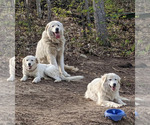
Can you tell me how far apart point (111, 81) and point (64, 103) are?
1.18 m

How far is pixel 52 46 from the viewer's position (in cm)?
820

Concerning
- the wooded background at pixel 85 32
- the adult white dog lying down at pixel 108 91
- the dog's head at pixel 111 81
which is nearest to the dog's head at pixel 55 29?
the wooded background at pixel 85 32

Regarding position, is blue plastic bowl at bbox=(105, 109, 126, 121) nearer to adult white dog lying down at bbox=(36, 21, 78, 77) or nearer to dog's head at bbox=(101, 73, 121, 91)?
dog's head at bbox=(101, 73, 121, 91)

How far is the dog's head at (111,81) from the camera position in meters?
5.68

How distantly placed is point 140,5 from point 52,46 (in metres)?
11.1

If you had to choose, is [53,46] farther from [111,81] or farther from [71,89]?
[111,81]

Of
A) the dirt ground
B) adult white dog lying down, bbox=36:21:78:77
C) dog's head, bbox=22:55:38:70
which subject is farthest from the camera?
adult white dog lying down, bbox=36:21:78:77

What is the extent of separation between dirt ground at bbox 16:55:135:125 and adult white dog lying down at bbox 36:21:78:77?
70 cm

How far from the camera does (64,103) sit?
19.6ft

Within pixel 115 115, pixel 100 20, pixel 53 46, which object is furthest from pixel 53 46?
pixel 100 20

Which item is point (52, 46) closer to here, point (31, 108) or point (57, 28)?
point (57, 28)

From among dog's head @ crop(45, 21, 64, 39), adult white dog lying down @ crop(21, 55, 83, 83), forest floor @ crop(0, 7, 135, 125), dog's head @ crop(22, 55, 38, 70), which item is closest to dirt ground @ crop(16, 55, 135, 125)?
forest floor @ crop(0, 7, 135, 125)

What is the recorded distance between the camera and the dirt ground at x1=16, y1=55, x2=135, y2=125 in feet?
15.7

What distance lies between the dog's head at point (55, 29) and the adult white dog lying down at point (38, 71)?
941 millimetres
